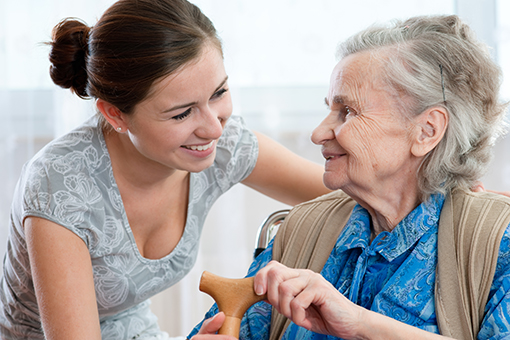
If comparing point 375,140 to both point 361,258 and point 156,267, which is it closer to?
point 361,258

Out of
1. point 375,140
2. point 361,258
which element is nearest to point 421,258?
point 361,258

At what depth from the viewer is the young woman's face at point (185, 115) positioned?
3.96ft

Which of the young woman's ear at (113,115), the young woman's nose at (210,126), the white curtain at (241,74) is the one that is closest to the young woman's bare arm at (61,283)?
the young woman's ear at (113,115)

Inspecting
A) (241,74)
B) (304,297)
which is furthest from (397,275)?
(241,74)

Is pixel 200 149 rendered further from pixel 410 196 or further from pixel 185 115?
pixel 410 196

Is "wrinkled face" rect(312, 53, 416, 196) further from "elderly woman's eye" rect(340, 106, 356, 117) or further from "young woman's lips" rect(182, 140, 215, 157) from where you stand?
"young woman's lips" rect(182, 140, 215, 157)

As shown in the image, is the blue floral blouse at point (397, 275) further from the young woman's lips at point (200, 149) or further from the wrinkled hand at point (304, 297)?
the young woman's lips at point (200, 149)

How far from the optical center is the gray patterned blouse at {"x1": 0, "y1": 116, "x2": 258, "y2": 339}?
1286 millimetres

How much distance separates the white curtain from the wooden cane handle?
1.38 m

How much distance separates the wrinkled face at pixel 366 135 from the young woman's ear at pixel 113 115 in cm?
50

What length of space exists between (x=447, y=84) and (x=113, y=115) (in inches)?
31.2

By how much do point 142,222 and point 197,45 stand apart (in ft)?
1.81

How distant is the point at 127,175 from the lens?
145cm

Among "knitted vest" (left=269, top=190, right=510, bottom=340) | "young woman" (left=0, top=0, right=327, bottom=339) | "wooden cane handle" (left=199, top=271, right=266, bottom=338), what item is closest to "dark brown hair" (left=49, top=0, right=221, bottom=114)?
"young woman" (left=0, top=0, right=327, bottom=339)
